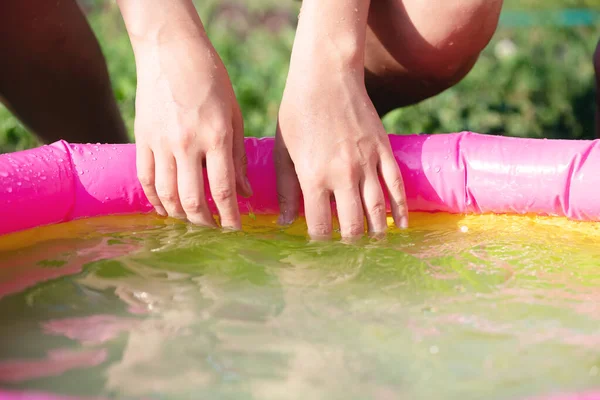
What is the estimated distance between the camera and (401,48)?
6.06ft

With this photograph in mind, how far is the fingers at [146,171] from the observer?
139cm

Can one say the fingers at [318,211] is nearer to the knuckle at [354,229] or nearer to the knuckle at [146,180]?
the knuckle at [354,229]

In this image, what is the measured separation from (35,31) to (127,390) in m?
1.38

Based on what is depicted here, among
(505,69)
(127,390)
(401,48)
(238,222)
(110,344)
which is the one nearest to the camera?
(127,390)

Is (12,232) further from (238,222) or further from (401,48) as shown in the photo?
(401,48)

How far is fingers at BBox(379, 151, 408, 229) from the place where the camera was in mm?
1367

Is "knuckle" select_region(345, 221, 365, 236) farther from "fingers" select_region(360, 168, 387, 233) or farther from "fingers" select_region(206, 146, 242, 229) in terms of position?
"fingers" select_region(206, 146, 242, 229)

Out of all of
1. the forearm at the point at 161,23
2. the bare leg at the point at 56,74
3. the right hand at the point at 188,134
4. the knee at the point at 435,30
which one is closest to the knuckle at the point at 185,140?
the right hand at the point at 188,134

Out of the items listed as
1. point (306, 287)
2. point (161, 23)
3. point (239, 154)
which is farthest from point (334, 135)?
point (161, 23)

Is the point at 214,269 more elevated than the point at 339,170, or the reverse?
the point at 339,170

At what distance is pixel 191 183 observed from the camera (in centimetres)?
A: 132

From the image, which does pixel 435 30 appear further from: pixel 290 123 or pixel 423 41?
pixel 290 123

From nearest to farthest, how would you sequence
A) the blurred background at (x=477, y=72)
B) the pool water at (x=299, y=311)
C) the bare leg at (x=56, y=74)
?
the pool water at (x=299, y=311) < the bare leg at (x=56, y=74) < the blurred background at (x=477, y=72)

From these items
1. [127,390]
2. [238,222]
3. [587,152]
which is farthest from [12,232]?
[587,152]
